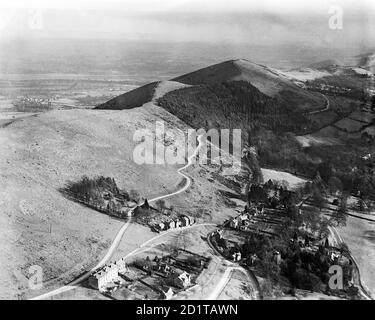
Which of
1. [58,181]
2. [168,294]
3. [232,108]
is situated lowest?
[168,294]

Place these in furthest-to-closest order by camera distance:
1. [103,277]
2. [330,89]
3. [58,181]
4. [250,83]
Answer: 1. [330,89]
2. [250,83]
3. [58,181]
4. [103,277]

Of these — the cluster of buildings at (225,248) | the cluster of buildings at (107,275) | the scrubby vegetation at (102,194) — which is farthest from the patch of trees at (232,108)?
the cluster of buildings at (107,275)

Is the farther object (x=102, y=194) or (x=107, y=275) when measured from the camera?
(x=102, y=194)

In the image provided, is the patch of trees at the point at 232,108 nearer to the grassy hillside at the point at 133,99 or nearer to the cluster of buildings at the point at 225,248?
the grassy hillside at the point at 133,99

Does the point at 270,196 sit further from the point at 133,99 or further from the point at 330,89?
the point at 330,89

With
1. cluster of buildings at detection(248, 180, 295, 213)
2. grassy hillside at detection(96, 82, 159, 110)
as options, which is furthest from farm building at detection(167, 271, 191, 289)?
grassy hillside at detection(96, 82, 159, 110)

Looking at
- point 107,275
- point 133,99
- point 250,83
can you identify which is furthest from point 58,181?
point 250,83

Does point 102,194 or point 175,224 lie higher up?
point 102,194

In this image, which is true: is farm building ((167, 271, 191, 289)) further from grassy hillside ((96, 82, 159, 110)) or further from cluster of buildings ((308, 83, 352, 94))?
cluster of buildings ((308, 83, 352, 94))

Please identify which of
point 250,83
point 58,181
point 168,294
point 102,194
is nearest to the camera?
point 168,294
